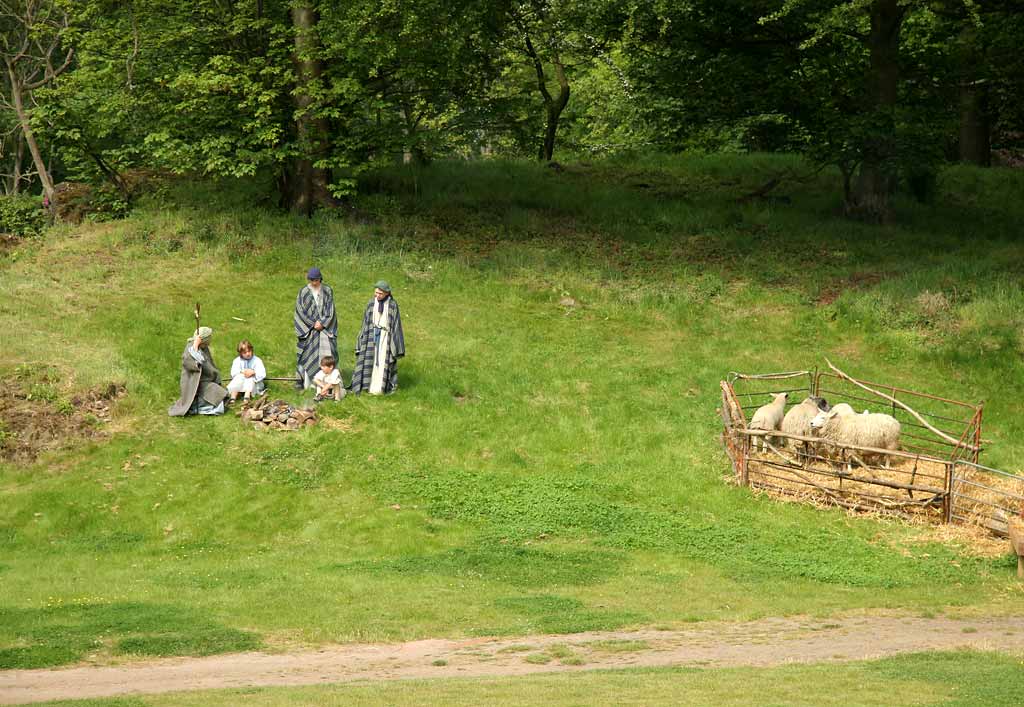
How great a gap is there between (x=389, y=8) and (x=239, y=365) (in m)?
11.0

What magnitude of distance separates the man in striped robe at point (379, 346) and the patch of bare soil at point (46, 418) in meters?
4.31

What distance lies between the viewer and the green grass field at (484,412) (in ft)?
53.0

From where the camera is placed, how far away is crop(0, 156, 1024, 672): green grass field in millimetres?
16141

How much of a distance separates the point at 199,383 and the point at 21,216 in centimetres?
1259

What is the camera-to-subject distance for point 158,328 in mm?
24969

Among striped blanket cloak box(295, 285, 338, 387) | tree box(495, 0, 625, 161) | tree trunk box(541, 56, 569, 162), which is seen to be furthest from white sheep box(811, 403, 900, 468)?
tree trunk box(541, 56, 569, 162)

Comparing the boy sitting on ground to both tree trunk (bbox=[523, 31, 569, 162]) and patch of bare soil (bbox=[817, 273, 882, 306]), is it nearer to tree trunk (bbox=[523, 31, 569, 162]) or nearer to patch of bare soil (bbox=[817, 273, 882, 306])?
patch of bare soil (bbox=[817, 273, 882, 306])

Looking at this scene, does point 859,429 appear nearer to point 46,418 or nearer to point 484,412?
point 484,412

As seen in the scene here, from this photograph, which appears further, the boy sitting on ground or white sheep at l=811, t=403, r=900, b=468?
the boy sitting on ground

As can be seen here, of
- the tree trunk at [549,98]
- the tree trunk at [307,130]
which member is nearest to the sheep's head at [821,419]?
the tree trunk at [307,130]

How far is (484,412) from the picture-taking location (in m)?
23.1

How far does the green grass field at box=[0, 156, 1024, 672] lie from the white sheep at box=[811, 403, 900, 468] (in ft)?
5.91

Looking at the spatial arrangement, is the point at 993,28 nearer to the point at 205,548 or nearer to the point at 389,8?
the point at 389,8

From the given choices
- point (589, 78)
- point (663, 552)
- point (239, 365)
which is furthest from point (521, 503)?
point (589, 78)
